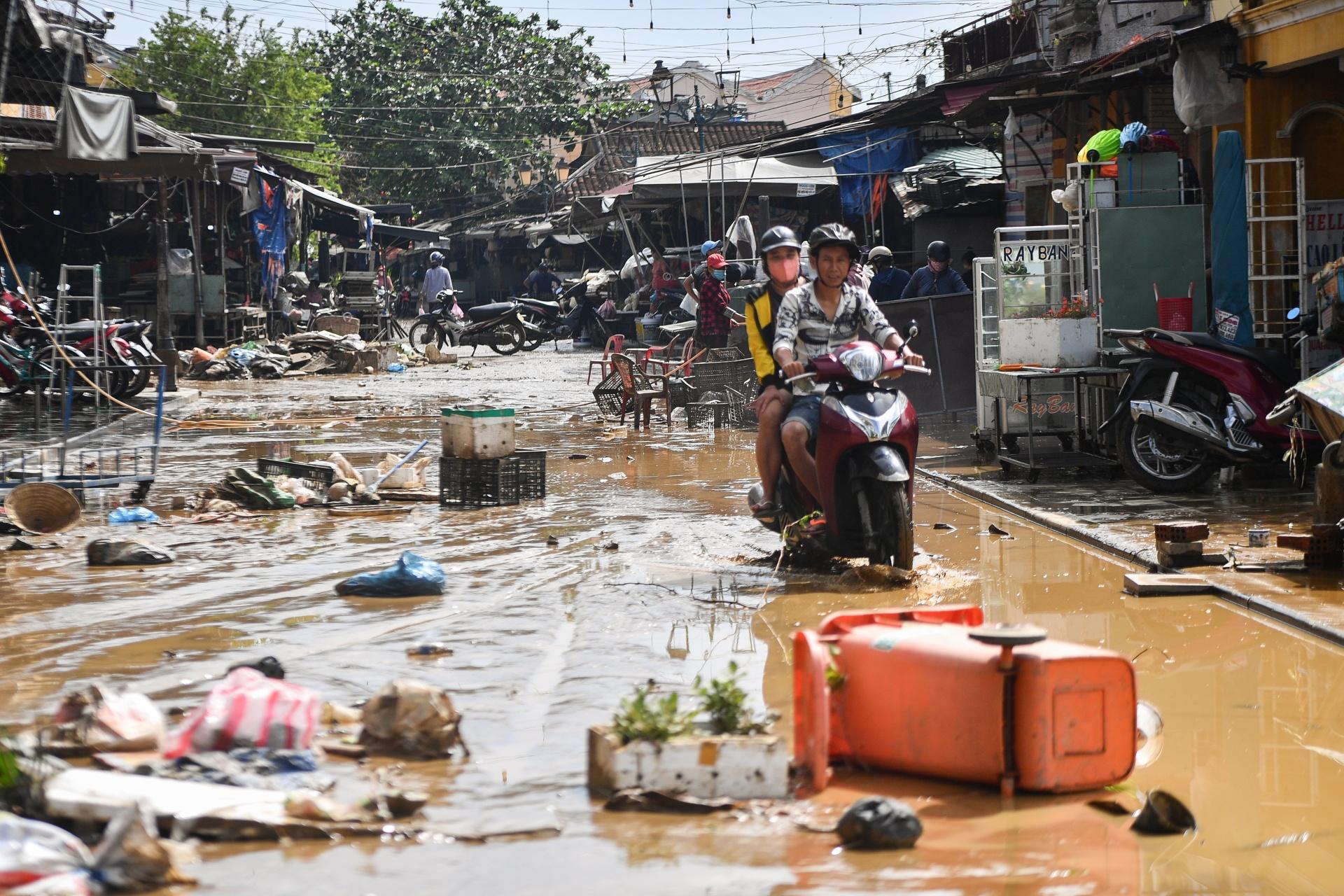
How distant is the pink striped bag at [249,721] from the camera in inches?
169

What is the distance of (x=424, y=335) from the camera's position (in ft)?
103

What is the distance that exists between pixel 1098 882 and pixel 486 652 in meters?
2.99

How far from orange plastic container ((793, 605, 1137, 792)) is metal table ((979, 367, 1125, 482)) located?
6.77 m

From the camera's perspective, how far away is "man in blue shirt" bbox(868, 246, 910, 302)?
54.4 ft

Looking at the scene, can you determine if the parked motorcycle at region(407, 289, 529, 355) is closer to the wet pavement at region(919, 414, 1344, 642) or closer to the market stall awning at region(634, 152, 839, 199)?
the market stall awning at region(634, 152, 839, 199)

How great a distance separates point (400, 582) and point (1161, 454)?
5459 millimetres

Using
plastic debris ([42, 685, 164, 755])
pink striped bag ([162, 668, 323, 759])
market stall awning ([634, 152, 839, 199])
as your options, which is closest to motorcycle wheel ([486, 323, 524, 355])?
market stall awning ([634, 152, 839, 199])

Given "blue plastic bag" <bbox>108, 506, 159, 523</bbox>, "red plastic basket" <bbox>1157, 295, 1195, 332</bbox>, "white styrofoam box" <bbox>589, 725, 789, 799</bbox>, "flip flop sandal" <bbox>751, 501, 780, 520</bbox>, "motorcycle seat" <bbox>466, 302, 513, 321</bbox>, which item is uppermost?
"motorcycle seat" <bbox>466, 302, 513, 321</bbox>

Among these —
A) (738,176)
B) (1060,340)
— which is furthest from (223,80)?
A: (1060,340)

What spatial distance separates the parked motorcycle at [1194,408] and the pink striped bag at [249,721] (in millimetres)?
6905

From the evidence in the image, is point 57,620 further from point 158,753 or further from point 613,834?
Answer: point 613,834

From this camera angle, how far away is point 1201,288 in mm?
11070

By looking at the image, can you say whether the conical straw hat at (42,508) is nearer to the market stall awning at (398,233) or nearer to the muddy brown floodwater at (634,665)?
the muddy brown floodwater at (634,665)

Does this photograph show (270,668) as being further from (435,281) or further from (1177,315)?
(435,281)
